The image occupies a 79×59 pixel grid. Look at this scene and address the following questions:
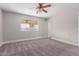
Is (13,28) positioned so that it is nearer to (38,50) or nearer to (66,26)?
(38,50)

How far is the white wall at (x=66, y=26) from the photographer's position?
185 inches

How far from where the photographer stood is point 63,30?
5.57 m

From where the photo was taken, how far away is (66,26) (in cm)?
529

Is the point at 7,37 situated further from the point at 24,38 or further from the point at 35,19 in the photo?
the point at 35,19

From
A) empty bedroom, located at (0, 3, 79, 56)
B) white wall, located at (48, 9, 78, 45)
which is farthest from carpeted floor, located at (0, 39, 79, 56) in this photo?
white wall, located at (48, 9, 78, 45)

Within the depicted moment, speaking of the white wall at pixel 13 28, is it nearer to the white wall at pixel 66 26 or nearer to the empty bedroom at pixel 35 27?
the empty bedroom at pixel 35 27

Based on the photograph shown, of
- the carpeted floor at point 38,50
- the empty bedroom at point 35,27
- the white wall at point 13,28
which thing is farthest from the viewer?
the white wall at point 13,28

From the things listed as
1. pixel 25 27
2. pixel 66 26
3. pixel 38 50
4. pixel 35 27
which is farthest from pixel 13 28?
pixel 66 26

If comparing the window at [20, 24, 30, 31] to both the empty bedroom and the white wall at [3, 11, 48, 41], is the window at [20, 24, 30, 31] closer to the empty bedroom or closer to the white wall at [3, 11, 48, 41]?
the empty bedroom

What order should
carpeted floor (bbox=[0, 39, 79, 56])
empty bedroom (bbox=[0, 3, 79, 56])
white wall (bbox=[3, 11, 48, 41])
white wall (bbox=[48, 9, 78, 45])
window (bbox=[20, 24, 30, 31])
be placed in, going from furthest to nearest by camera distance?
window (bbox=[20, 24, 30, 31])
white wall (bbox=[3, 11, 48, 41])
white wall (bbox=[48, 9, 78, 45])
empty bedroom (bbox=[0, 3, 79, 56])
carpeted floor (bbox=[0, 39, 79, 56])

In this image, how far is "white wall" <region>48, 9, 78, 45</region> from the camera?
4.71 metres

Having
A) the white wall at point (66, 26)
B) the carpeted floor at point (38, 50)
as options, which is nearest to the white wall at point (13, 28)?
the carpeted floor at point (38, 50)

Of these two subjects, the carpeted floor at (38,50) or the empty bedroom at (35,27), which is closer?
the carpeted floor at (38,50)

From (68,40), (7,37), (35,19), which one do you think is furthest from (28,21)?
(68,40)
